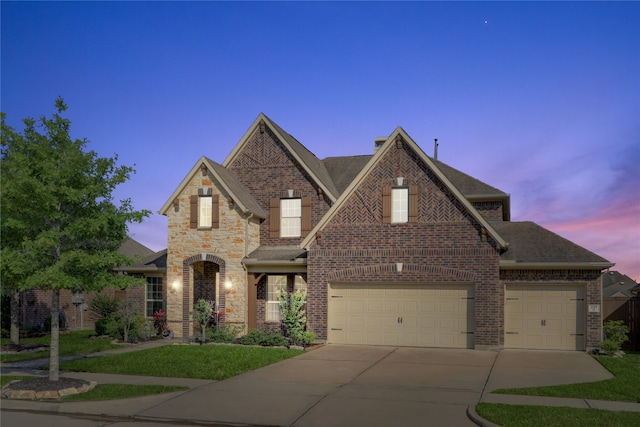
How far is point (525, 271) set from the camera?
20.2 meters

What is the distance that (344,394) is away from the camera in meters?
12.4

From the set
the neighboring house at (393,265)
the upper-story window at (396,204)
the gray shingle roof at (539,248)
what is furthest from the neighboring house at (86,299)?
the gray shingle roof at (539,248)

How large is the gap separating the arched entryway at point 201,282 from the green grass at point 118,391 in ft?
32.7

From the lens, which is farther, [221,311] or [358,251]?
[221,311]

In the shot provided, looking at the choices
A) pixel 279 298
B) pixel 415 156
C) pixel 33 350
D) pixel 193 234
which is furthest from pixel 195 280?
pixel 415 156

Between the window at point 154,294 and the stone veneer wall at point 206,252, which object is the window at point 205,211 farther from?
the window at point 154,294

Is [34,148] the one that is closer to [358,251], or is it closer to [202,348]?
[202,348]

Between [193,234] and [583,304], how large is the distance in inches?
570

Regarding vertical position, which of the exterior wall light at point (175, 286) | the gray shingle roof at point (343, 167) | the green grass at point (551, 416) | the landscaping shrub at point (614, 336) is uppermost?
the gray shingle roof at point (343, 167)

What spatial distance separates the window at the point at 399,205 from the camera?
20953mm

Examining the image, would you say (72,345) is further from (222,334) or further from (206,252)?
(206,252)

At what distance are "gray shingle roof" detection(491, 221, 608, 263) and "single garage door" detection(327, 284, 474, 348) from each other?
85.5 inches

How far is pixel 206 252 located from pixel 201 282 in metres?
1.77

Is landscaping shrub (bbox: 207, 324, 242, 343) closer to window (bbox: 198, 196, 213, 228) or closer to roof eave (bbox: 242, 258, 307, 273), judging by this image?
roof eave (bbox: 242, 258, 307, 273)
